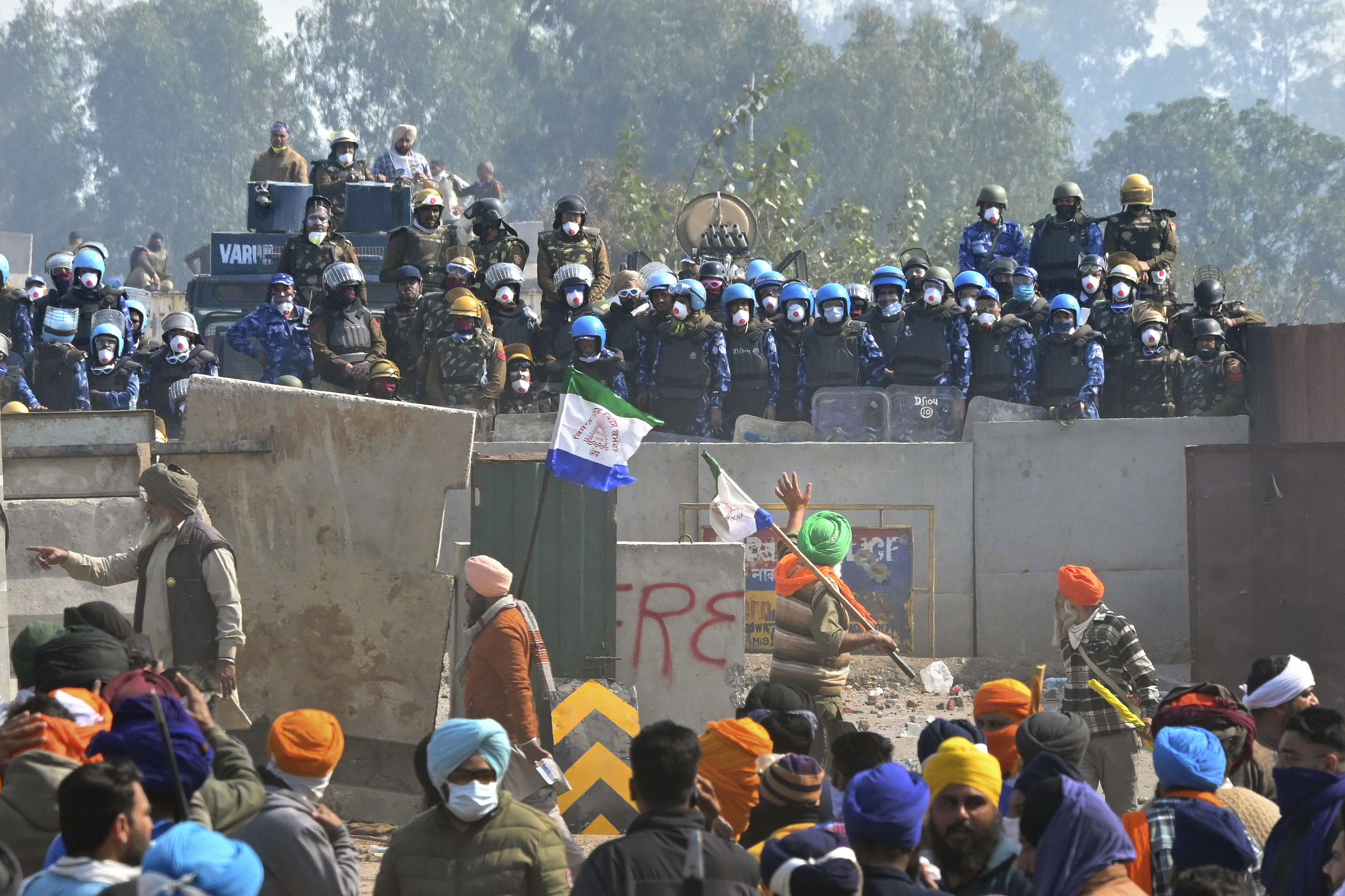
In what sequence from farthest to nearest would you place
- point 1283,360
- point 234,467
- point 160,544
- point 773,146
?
point 773,146, point 1283,360, point 234,467, point 160,544

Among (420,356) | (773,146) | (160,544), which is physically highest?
(773,146)

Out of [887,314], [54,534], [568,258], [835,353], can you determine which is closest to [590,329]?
[568,258]

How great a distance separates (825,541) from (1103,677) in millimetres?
1520

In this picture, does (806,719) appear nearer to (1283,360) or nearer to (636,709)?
(636,709)

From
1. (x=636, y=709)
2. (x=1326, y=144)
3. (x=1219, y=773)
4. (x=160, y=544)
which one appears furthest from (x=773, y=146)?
(x=1326, y=144)

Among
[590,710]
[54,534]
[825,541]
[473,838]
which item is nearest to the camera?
[473,838]

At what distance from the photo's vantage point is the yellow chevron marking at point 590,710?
9328 mm

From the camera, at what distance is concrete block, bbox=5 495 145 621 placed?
28.4 feet

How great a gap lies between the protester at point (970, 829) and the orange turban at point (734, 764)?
872mm

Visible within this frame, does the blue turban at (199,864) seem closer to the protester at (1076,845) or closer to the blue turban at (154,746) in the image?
the blue turban at (154,746)

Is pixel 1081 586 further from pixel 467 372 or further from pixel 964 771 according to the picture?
pixel 467 372

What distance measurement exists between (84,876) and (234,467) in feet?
16.9

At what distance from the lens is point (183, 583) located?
24.6 feet

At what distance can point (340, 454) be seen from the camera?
880 centimetres
